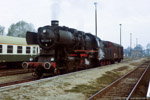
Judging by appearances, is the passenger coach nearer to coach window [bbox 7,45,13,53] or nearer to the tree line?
coach window [bbox 7,45,13,53]

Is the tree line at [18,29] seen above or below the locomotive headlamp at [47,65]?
above

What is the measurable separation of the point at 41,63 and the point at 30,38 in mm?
2245

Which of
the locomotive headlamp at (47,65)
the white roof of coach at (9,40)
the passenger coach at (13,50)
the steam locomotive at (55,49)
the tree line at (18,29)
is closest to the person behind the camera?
the locomotive headlamp at (47,65)

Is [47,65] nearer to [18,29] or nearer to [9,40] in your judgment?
[9,40]

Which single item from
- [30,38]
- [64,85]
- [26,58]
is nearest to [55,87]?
[64,85]

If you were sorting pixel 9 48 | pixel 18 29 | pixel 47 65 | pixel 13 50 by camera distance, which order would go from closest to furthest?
1. pixel 47 65
2. pixel 9 48
3. pixel 13 50
4. pixel 18 29

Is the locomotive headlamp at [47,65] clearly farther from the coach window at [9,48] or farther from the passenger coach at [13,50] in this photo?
the coach window at [9,48]

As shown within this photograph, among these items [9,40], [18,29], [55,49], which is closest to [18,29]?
[18,29]

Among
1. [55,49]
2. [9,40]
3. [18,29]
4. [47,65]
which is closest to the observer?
[47,65]

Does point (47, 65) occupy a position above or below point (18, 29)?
below

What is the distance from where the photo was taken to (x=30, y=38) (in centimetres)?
1280

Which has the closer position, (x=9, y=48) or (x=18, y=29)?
(x=9, y=48)

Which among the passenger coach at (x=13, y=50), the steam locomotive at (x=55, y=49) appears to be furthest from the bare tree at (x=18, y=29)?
the steam locomotive at (x=55, y=49)

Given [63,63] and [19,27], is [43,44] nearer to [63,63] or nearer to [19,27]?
[63,63]
